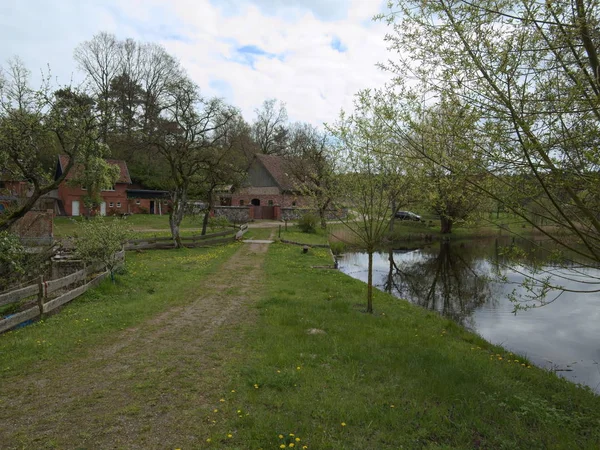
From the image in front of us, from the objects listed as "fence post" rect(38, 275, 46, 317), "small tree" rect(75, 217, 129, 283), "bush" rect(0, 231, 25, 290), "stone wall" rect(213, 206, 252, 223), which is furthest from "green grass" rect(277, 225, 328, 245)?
"fence post" rect(38, 275, 46, 317)

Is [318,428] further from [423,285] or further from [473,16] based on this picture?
[423,285]

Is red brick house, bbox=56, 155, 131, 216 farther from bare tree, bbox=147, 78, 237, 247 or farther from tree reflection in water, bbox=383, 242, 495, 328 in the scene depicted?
tree reflection in water, bbox=383, 242, 495, 328

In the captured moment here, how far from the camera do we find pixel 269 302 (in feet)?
35.8

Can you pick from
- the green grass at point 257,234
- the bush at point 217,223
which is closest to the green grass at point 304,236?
the green grass at point 257,234

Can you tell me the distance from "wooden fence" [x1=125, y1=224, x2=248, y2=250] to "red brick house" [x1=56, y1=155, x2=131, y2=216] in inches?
786

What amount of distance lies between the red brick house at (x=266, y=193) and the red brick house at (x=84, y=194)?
11.3 metres

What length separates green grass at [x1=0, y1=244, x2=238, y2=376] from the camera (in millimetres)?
6840

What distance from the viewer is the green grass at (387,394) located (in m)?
4.57

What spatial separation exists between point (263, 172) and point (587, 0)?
47.0 m

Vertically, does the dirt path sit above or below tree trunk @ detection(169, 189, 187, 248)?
below

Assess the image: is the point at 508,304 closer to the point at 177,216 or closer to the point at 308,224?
the point at 177,216

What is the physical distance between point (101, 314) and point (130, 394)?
4486mm

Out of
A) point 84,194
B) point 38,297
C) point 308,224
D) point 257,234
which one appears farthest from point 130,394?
point 84,194

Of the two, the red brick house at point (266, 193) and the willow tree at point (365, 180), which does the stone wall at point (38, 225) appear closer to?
the willow tree at point (365, 180)
